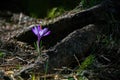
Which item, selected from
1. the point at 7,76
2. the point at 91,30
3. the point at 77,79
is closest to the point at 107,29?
the point at 91,30

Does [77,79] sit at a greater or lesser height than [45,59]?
lesser

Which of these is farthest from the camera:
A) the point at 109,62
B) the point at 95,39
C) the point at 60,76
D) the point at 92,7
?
the point at 92,7

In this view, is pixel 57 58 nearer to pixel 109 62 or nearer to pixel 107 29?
pixel 109 62

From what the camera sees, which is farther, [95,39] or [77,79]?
[95,39]

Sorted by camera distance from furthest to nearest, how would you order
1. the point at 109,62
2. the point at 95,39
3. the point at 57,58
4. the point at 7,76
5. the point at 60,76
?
the point at 95,39 < the point at 109,62 < the point at 57,58 < the point at 60,76 < the point at 7,76

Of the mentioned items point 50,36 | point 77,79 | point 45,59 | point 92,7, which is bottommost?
point 77,79

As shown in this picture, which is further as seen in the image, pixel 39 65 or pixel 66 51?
pixel 66 51

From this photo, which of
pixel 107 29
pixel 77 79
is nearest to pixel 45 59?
pixel 77 79

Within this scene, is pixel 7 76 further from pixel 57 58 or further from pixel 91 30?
pixel 91 30

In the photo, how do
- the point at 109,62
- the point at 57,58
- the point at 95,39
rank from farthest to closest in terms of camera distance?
the point at 95,39 → the point at 109,62 → the point at 57,58
